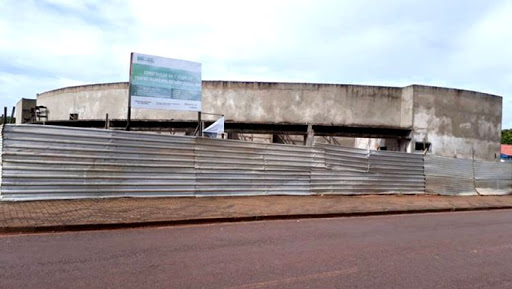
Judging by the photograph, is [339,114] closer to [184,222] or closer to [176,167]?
[176,167]

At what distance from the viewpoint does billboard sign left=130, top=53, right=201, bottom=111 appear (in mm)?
Answer: 13070

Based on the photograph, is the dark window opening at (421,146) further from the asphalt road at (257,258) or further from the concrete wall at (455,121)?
the asphalt road at (257,258)

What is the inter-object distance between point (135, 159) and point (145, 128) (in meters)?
13.6

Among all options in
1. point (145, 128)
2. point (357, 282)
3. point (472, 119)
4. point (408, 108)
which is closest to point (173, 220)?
point (357, 282)

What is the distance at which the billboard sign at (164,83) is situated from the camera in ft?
42.9

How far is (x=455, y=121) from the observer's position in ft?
82.9

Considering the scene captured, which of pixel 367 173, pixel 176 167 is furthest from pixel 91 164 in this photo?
pixel 367 173

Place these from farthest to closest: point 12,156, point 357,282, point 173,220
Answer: point 12,156, point 173,220, point 357,282

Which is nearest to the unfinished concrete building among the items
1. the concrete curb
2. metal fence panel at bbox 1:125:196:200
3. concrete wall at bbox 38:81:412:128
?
concrete wall at bbox 38:81:412:128

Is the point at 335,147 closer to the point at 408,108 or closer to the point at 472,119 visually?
the point at 408,108

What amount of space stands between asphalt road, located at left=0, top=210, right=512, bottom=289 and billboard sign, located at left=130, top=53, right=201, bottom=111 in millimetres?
5354

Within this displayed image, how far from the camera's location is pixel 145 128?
25344mm

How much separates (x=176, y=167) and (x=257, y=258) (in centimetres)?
673

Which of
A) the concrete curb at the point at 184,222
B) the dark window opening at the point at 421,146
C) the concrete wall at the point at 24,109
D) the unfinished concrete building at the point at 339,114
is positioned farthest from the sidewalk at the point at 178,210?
the concrete wall at the point at 24,109
